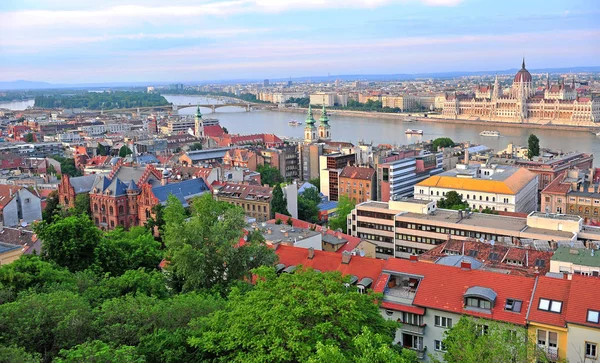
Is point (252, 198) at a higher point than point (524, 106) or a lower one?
lower

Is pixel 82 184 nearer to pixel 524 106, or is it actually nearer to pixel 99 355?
pixel 99 355

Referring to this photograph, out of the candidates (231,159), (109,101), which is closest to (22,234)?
(231,159)

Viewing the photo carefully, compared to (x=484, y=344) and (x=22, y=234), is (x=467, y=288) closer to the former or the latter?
(x=484, y=344)

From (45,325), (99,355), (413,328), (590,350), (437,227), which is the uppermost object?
(99,355)

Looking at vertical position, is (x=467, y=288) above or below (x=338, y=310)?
below

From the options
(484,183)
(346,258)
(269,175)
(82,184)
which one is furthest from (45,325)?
(269,175)

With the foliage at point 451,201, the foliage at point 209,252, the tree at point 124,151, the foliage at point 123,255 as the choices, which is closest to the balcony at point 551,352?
the foliage at point 209,252
